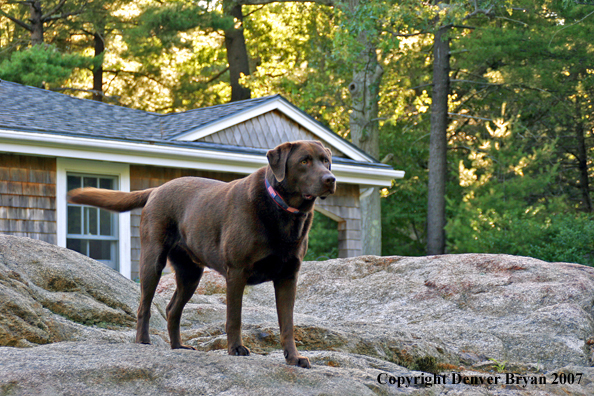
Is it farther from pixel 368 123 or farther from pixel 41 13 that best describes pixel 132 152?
pixel 41 13

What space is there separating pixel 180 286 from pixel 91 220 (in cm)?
667

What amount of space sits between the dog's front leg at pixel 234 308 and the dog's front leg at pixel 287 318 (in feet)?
0.77

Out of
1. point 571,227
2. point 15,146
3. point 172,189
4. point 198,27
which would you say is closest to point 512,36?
point 571,227

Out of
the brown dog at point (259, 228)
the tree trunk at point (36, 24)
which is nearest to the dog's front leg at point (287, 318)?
the brown dog at point (259, 228)

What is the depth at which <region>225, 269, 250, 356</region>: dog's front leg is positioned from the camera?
12.4 ft

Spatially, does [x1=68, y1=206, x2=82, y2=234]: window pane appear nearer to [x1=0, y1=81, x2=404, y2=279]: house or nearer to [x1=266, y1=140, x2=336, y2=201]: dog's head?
[x1=0, y1=81, x2=404, y2=279]: house

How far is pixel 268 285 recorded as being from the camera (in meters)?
8.11

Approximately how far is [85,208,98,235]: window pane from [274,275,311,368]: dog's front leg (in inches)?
293

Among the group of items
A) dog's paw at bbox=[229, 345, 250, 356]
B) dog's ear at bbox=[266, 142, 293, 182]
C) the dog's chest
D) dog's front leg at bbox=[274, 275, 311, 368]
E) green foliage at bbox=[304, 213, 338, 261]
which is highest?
dog's ear at bbox=[266, 142, 293, 182]

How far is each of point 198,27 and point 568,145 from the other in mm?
14764

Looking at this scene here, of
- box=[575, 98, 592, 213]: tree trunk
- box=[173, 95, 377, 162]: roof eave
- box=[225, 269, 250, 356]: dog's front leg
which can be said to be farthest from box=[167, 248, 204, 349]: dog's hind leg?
box=[575, 98, 592, 213]: tree trunk

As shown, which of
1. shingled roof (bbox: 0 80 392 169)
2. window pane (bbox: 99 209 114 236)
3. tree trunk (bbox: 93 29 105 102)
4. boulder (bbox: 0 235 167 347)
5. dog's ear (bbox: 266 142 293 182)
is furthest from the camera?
tree trunk (bbox: 93 29 105 102)

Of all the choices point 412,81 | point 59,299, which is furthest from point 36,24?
point 59,299

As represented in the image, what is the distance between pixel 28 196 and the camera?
9.98m
